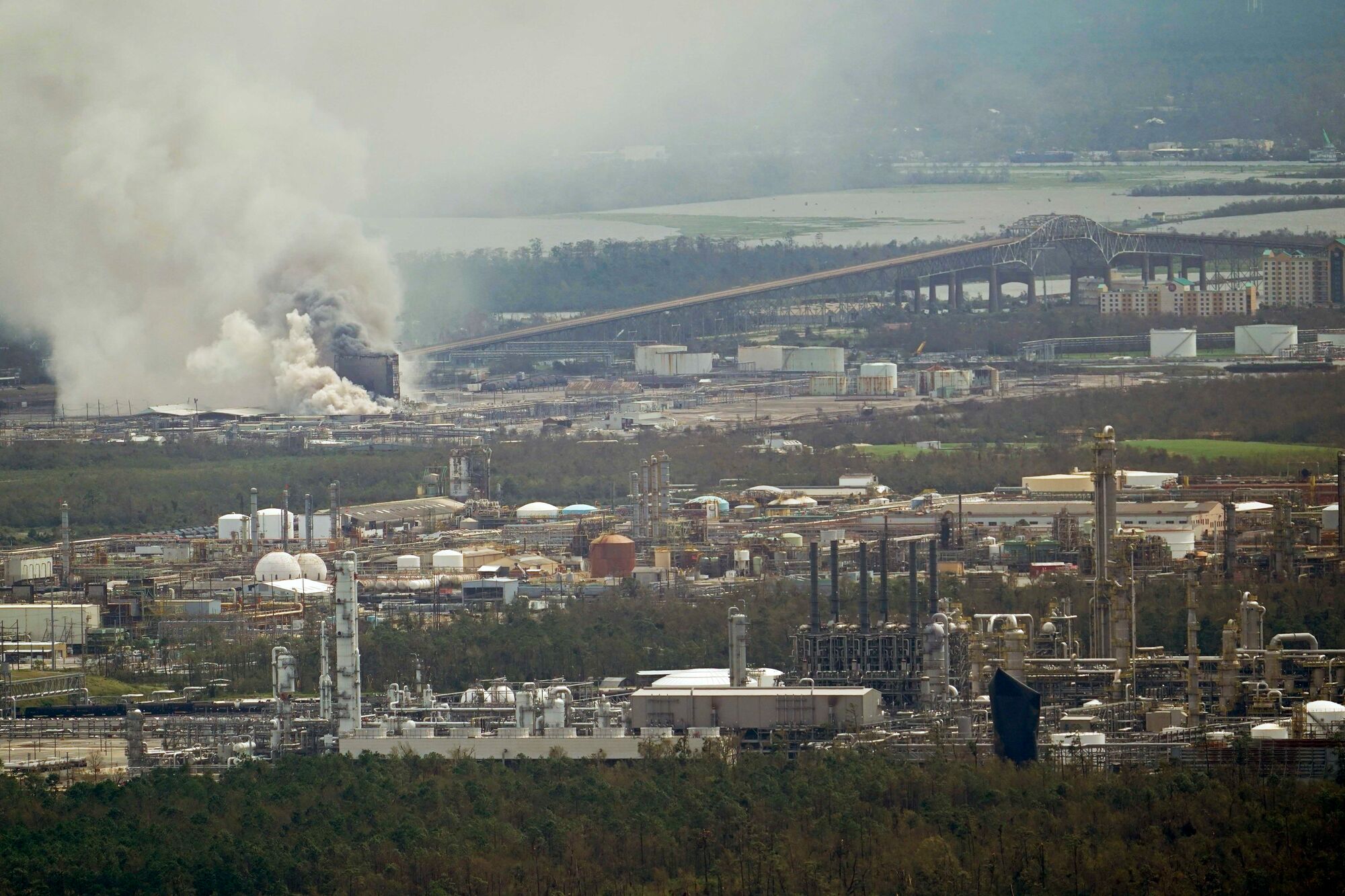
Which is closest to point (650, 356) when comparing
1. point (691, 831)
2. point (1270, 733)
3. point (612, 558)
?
point (612, 558)

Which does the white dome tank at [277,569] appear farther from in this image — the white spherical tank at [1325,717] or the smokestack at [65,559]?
the white spherical tank at [1325,717]

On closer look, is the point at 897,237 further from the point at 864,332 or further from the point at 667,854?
the point at 667,854

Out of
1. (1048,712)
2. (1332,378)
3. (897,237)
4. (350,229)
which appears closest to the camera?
(1048,712)

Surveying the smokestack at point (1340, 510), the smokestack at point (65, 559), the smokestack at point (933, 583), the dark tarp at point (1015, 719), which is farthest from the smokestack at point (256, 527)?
the dark tarp at point (1015, 719)

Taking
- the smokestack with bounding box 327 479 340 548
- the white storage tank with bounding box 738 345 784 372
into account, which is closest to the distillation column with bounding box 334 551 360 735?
the smokestack with bounding box 327 479 340 548

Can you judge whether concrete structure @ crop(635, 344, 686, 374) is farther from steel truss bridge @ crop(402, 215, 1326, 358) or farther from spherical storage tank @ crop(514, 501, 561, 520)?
spherical storage tank @ crop(514, 501, 561, 520)

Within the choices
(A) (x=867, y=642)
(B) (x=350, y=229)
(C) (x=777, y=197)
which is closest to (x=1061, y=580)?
(A) (x=867, y=642)
